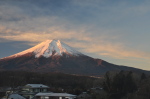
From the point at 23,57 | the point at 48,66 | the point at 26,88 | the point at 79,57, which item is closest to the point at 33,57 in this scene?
the point at 23,57

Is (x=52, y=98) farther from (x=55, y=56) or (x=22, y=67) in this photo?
(x=55, y=56)

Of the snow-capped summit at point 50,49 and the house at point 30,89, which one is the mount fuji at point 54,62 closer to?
the snow-capped summit at point 50,49

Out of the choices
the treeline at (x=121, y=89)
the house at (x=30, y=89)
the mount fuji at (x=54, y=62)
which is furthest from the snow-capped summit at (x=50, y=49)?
the treeline at (x=121, y=89)

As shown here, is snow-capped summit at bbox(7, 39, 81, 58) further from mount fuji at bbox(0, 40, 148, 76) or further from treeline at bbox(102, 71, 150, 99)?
treeline at bbox(102, 71, 150, 99)

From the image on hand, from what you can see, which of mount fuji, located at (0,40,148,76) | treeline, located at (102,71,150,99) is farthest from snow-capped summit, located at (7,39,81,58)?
treeline, located at (102,71,150,99)

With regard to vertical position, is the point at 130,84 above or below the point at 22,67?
below

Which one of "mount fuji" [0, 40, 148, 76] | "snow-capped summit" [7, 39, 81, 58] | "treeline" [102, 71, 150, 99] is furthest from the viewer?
"snow-capped summit" [7, 39, 81, 58]

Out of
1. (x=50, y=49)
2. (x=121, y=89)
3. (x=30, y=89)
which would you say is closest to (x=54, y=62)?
(x=50, y=49)
